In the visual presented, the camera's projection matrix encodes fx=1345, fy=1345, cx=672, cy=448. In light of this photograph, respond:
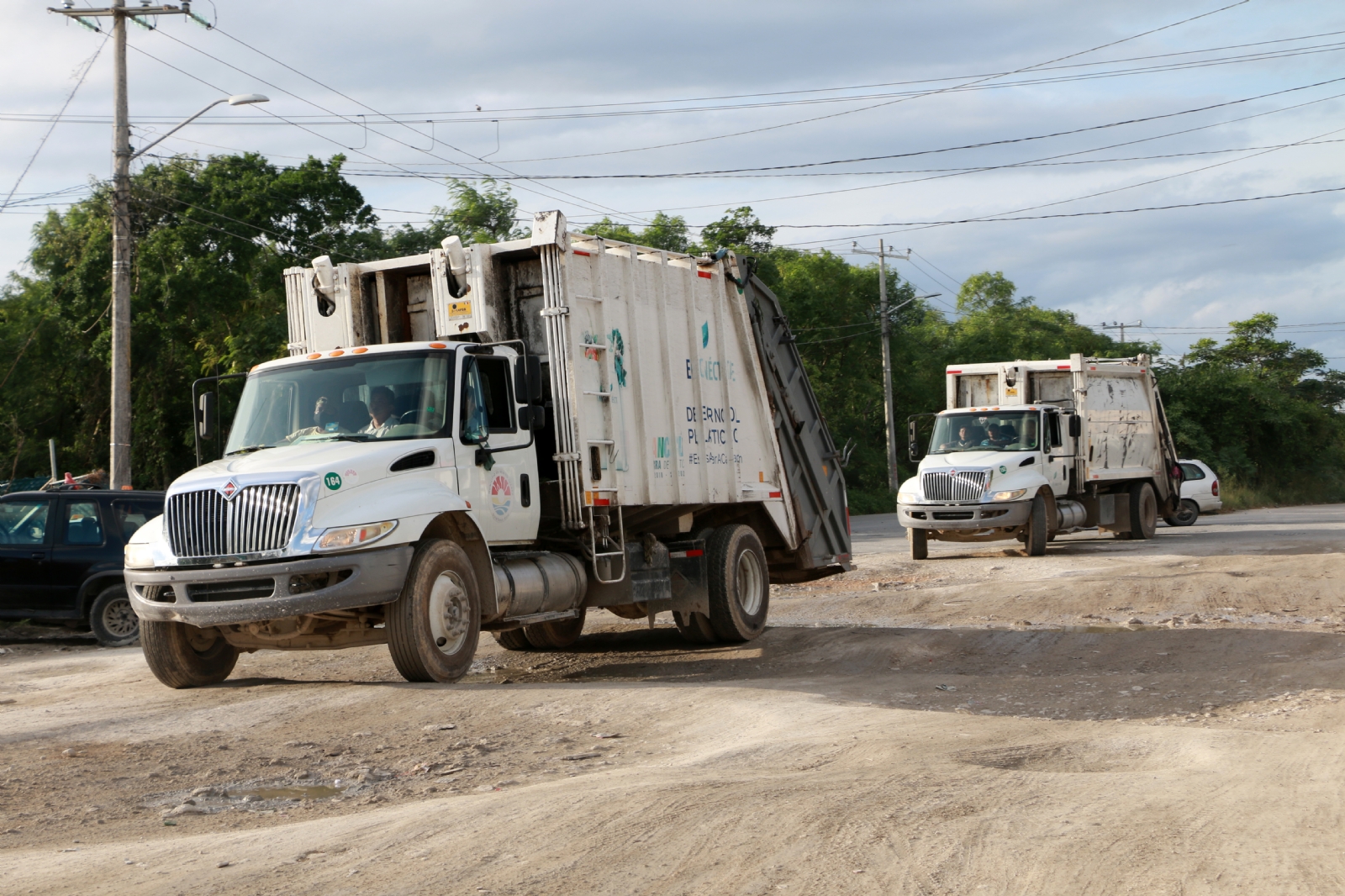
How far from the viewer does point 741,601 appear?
12.5m

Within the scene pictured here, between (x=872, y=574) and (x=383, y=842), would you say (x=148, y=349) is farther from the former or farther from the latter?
(x=383, y=842)

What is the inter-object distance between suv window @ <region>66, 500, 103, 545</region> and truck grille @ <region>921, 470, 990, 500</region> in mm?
12953

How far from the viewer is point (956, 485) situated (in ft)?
72.0

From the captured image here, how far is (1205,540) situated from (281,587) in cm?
1982

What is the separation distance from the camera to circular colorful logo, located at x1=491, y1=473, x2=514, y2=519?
10.1 meters

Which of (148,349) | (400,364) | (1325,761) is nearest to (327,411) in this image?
(400,364)

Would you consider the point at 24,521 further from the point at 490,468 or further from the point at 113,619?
the point at 490,468

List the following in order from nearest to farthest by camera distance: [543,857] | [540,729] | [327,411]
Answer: [543,857] → [540,729] → [327,411]

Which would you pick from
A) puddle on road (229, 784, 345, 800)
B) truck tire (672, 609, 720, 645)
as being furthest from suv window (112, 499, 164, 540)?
puddle on road (229, 784, 345, 800)

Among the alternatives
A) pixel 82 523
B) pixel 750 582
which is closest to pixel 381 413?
pixel 750 582

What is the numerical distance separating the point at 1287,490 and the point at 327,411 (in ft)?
158

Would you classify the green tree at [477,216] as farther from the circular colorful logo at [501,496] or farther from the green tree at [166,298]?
the circular colorful logo at [501,496]

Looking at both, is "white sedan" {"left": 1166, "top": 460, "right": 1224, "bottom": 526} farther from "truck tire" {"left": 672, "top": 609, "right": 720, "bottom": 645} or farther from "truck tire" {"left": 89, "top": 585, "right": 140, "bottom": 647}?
"truck tire" {"left": 89, "top": 585, "right": 140, "bottom": 647}

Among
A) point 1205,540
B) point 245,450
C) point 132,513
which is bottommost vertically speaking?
point 1205,540
